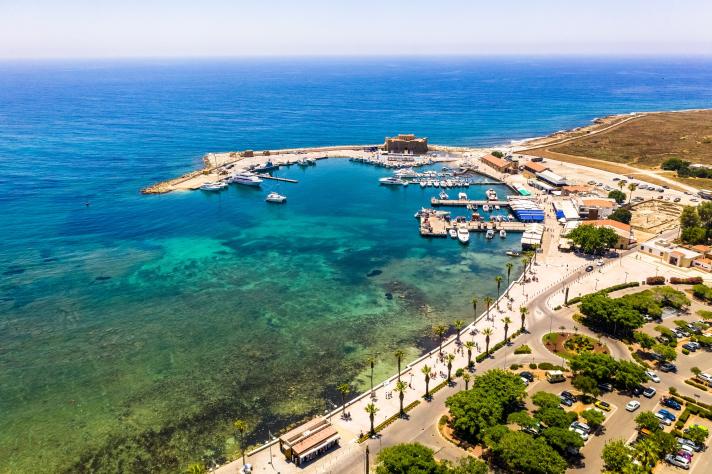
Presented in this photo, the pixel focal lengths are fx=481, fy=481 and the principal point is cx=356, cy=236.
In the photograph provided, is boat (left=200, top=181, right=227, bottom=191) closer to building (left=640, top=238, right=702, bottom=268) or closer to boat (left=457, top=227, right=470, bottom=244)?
boat (left=457, top=227, right=470, bottom=244)

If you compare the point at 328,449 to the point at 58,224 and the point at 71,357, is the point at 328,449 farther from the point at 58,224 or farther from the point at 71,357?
the point at 58,224

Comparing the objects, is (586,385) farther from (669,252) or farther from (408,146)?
(408,146)

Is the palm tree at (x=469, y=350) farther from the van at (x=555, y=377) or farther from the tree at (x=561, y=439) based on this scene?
the tree at (x=561, y=439)

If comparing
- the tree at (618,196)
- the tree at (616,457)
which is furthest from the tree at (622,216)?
the tree at (616,457)

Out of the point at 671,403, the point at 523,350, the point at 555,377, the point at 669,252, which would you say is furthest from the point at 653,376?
the point at 669,252

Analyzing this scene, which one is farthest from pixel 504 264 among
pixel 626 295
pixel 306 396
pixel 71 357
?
pixel 71 357

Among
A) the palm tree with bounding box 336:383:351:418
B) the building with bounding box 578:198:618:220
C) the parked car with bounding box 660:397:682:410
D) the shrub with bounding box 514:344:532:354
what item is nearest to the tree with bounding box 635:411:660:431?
the parked car with bounding box 660:397:682:410
